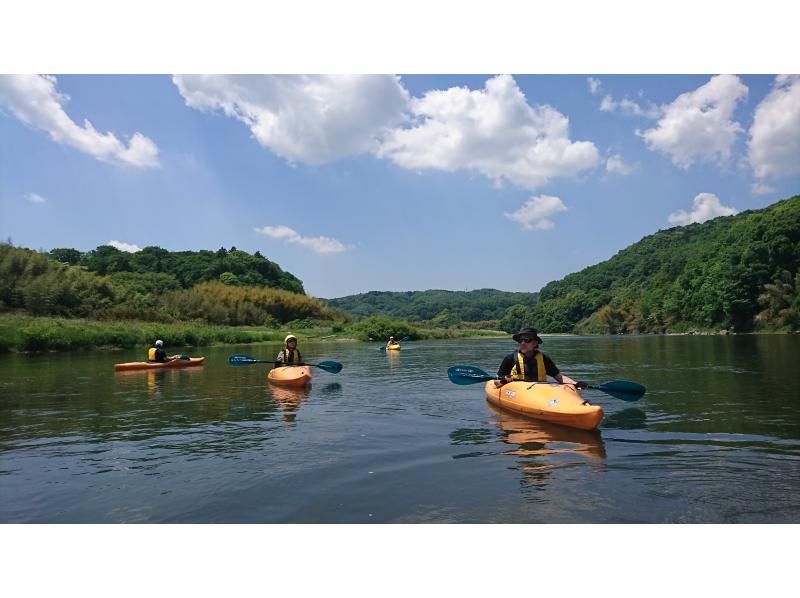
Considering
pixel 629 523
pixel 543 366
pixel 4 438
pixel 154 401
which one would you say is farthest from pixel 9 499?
pixel 543 366

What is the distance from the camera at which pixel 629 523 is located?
4391 mm

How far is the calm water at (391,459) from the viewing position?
473 centimetres

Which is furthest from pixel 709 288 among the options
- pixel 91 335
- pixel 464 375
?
pixel 91 335

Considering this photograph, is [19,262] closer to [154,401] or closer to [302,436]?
[154,401]

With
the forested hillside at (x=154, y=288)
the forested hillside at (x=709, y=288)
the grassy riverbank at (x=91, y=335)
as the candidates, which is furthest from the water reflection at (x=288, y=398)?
the forested hillside at (x=709, y=288)

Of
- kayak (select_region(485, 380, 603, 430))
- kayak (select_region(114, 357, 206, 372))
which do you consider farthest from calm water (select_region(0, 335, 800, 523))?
kayak (select_region(114, 357, 206, 372))

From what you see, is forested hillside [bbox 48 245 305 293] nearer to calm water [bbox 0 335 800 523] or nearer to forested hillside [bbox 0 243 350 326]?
forested hillside [bbox 0 243 350 326]

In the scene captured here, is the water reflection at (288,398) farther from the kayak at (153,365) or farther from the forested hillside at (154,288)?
the forested hillside at (154,288)

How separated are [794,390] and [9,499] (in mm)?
14022

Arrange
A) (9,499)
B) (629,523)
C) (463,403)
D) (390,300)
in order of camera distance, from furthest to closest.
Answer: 1. (390,300)
2. (463,403)
3. (9,499)
4. (629,523)

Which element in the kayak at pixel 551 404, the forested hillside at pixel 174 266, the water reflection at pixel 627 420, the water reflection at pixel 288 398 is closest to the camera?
the kayak at pixel 551 404

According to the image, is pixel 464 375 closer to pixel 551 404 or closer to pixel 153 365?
pixel 551 404

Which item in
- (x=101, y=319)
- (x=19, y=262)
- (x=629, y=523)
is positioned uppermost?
(x=19, y=262)

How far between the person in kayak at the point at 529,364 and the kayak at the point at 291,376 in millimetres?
5770
